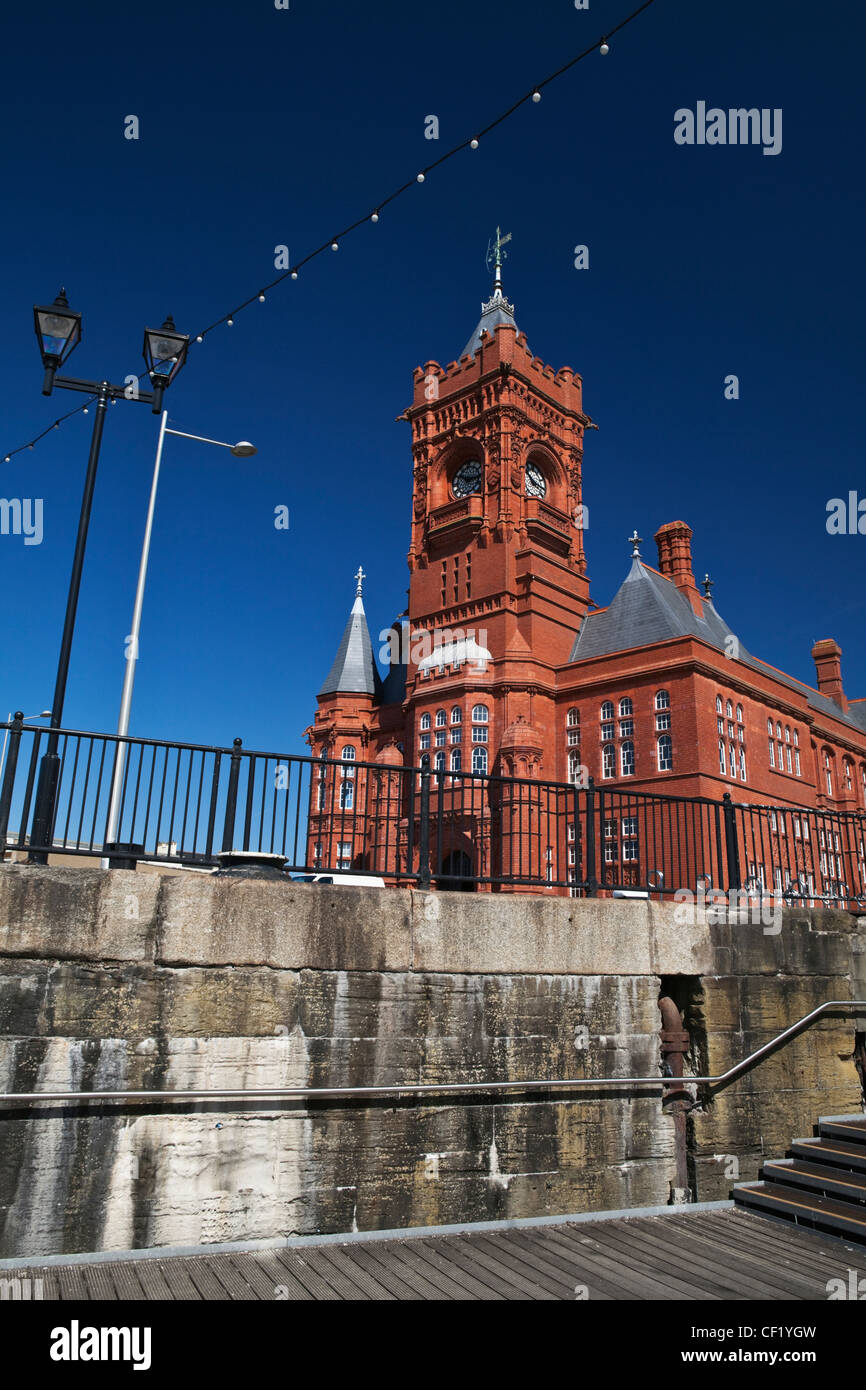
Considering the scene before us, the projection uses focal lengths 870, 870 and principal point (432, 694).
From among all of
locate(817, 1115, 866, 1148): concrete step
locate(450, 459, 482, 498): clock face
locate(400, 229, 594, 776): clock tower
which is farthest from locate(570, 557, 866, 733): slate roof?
locate(817, 1115, 866, 1148): concrete step

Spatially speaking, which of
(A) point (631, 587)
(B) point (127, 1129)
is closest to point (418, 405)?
(A) point (631, 587)

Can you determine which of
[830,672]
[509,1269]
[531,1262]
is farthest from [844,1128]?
[830,672]

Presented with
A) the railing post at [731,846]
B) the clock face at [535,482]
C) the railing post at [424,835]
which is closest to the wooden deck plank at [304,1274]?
the railing post at [424,835]

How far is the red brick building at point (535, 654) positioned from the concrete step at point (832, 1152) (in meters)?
22.3

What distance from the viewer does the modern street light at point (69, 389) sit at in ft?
23.7

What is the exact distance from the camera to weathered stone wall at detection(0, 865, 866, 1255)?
244 inches

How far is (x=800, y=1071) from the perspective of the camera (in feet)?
29.7

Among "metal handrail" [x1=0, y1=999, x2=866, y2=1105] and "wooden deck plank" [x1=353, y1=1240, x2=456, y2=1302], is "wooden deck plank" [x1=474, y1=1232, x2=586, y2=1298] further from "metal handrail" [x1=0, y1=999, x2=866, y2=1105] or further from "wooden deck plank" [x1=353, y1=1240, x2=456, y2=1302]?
"metal handrail" [x1=0, y1=999, x2=866, y2=1105]

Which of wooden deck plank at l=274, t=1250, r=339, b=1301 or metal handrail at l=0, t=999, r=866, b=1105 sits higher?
metal handrail at l=0, t=999, r=866, b=1105

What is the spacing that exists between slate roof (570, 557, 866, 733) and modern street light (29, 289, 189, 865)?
27078 millimetres

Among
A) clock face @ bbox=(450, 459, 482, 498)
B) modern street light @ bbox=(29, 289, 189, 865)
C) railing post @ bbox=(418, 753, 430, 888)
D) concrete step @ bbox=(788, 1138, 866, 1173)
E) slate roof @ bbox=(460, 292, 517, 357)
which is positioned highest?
slate roof @ bbox=(460, 292, 517, 357)
